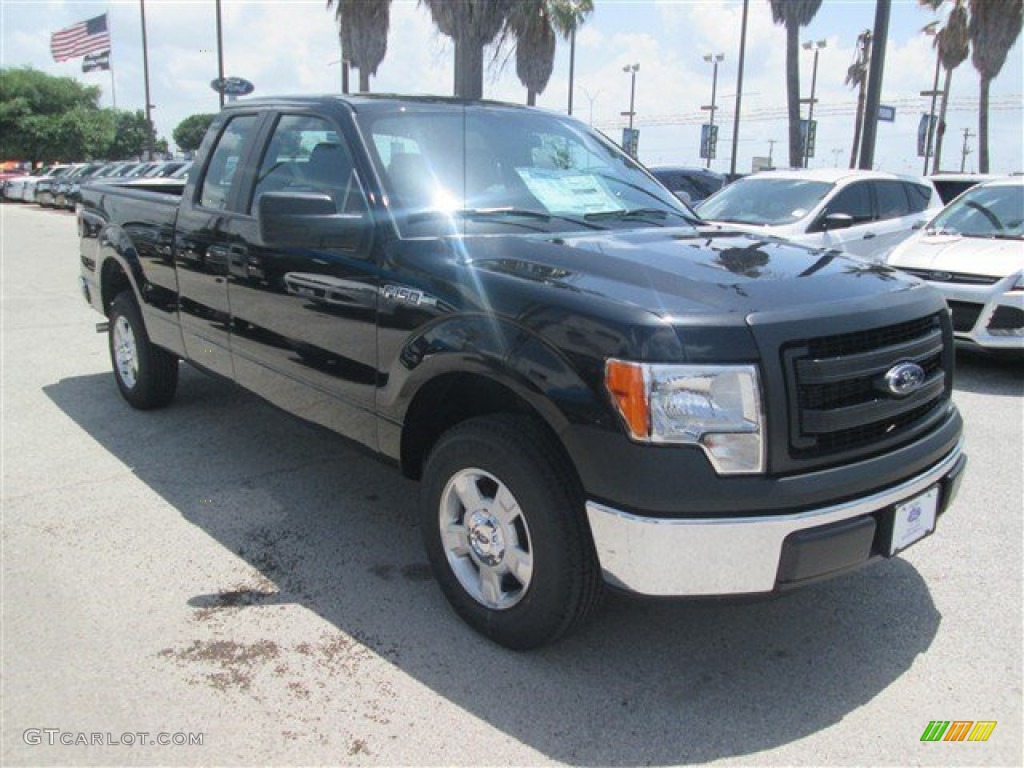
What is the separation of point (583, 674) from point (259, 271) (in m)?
2.35

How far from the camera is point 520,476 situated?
2707mm

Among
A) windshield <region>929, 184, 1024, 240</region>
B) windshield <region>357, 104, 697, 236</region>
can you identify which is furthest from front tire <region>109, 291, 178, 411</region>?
windshield <region>929, 184, 1024, 240</region>

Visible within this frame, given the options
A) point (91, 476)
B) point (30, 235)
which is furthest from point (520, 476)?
point (30, 235)

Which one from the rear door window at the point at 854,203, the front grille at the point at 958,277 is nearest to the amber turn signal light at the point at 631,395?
the front grille at the point at 958,277

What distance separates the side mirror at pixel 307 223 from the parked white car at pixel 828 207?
239 inches

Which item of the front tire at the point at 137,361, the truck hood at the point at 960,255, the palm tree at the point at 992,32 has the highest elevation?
the palm tree at the point at 992,32

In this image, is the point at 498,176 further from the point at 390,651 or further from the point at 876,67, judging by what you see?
the point at 876,67

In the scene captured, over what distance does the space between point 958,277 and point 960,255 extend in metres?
0.35

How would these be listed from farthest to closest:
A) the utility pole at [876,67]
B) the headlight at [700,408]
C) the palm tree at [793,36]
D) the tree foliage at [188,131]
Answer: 1. the tree foliage at [188,131]
2. the palm tree at [793,36]
3. the utility pole at [876,67]
4. the headlight at [700,408]

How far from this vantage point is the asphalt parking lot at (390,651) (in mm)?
2553

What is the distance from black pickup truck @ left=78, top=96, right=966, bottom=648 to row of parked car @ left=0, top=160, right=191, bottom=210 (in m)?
23.1

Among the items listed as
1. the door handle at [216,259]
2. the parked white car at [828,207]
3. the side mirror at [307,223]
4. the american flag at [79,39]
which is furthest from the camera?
the american flag at [79,39]

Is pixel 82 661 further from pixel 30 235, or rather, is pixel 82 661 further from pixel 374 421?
pixel 30 235

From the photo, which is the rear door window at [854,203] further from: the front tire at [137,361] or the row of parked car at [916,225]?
the front tire at [137,361]
